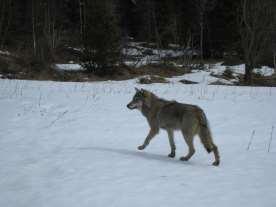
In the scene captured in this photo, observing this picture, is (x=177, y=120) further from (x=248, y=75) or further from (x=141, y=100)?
(x=248, y=75)

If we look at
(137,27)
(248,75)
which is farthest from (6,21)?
(248,75)

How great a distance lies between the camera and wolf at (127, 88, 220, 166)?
862 centimetres

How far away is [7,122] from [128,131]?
3.37 metres

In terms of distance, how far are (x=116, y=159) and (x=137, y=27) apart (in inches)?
1919

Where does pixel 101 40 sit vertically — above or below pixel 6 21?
below

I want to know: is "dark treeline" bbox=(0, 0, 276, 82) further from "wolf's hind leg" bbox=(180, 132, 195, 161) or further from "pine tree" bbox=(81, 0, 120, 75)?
"wolf's hind leg" bbox=(180, 132, 195, 161)

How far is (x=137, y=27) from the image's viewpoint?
56.0 metres

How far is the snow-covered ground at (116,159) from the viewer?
21.1ft

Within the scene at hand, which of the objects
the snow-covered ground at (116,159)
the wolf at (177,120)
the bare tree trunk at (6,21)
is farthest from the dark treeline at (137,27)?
the wolf at (177,120)

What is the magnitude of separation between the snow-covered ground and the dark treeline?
12.6m

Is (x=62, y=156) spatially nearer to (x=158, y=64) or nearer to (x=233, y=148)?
(x=233, y=148)

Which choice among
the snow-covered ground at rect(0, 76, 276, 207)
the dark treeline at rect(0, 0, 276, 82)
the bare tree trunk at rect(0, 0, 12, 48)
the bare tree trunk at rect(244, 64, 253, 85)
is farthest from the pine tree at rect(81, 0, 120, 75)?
the snow-covered ground at rect(0, 76, 276, 207)

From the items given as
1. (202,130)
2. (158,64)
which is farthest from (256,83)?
(202,130)

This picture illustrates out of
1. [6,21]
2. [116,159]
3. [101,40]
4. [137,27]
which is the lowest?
[116,159]
